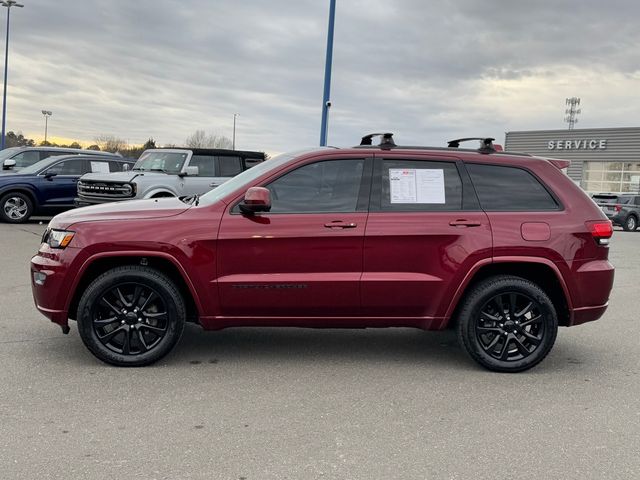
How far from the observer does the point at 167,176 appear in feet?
40.5

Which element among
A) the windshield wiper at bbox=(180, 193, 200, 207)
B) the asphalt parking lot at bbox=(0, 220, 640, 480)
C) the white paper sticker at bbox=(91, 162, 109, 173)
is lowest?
the asphalt parking lot at bbox=(0, 220, 640, 480)

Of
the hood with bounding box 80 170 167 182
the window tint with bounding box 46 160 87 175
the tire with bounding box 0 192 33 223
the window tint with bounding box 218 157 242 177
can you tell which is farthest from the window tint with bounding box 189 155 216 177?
the tire with bounding box 0 192 33 223

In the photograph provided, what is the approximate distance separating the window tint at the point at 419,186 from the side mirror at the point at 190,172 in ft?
25.0

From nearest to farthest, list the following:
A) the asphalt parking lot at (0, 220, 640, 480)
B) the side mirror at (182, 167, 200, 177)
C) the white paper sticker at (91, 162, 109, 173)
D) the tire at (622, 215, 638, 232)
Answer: the asphalt parking lot at (0, 220, 640, 480) → the side mirror at (182, 167, 200, 177) → the white paper sticker at (91, 162, 109, 173) → the tire at (622, 215, 638, 232)

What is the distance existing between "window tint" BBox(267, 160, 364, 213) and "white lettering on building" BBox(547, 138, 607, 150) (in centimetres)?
4154

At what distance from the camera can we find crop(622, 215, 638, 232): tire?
25112 mm

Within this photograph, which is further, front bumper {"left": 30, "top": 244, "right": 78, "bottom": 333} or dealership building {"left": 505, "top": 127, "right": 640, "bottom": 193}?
dealership building {"left": 505, "top": 127, "right": 640, "bottom": 193}

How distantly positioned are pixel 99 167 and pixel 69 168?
2.29ft

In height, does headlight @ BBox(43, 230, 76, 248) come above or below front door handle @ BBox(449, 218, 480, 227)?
below

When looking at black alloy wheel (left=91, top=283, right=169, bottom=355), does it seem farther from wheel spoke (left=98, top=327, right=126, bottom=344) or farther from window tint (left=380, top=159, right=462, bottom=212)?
window tint (left=380, top=159, right=462, bottom=212)

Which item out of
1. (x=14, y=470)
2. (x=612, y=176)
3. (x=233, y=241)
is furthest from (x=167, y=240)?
(x=612, y=176)

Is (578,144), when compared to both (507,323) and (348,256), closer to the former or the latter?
(507,323)

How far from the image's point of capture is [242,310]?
4664 millimetres

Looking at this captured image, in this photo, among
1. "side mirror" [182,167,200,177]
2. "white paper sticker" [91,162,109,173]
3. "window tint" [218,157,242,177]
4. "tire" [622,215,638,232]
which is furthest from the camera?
"tire" [622,215,638,232]
